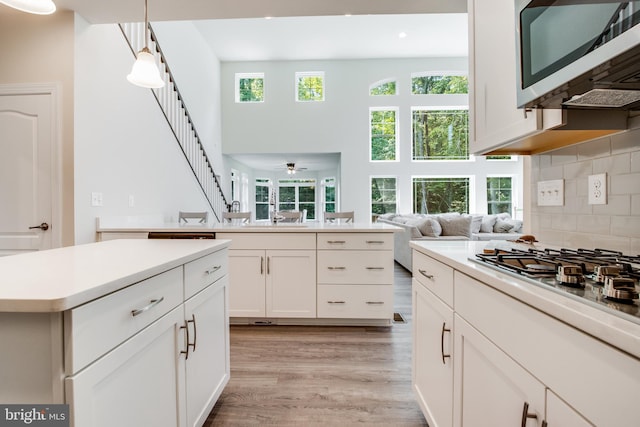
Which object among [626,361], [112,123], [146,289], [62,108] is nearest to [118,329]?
[146,289]

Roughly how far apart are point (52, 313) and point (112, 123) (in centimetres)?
298

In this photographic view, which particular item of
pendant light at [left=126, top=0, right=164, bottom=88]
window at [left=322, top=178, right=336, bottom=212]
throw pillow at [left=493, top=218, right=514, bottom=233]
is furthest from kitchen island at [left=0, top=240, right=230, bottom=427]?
window at [left=322, top=178, right=336, bottom=212]

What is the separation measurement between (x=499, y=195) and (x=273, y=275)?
757cm

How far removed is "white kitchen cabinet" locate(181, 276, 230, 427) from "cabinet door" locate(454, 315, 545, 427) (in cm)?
103

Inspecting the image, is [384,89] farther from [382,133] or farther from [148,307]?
[148,307]

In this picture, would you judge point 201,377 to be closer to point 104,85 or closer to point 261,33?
point 104,85

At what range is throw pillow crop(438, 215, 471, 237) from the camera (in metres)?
5.27

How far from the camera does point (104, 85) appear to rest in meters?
3.02

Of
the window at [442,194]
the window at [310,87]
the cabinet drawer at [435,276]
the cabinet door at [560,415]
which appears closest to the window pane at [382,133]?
the window at [442,194]

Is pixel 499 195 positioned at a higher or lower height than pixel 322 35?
lower

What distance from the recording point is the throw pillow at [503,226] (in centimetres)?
630

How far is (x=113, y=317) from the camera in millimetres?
876

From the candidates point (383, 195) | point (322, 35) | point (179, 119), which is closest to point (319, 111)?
point (322, 35)

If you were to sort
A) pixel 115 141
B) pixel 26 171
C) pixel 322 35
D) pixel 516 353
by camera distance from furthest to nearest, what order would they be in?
pixel 322 35 → pixel 115 141 → pixel 26 171 → pixel 516 353
